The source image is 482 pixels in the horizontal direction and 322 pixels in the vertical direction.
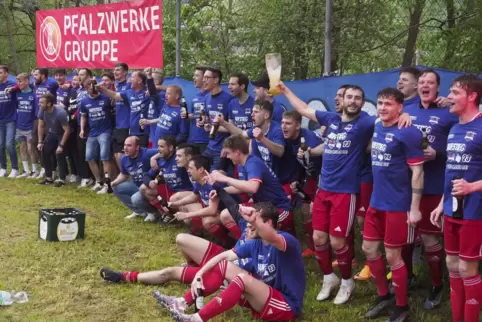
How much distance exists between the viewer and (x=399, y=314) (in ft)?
14.8

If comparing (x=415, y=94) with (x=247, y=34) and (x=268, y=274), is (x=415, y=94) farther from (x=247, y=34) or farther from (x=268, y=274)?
(x=247, y=34)

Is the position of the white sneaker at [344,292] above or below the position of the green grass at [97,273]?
above

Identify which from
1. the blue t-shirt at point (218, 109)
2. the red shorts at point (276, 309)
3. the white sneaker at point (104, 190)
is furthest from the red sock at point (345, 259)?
the white sneaker at point (104, 190)

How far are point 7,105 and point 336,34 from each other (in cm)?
656

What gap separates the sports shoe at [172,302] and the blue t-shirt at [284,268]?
2.23 ft

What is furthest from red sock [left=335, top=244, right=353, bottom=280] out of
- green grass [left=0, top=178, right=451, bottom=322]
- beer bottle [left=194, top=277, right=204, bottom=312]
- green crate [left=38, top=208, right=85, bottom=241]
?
green crate [left=38, top=208, right=85, bottom=241]

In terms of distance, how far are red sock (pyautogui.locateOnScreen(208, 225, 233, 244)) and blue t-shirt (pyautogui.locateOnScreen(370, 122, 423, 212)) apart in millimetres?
2334

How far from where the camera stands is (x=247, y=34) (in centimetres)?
1174

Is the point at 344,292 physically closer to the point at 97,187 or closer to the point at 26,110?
the point at 97,187

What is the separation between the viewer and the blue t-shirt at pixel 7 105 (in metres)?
10.9

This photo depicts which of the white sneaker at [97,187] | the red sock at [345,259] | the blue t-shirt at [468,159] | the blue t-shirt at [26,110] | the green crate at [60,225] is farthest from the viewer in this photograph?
the blue t-shirt at [26,110]

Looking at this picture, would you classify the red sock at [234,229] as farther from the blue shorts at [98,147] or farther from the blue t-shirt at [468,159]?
the blue shorts at [98,147]

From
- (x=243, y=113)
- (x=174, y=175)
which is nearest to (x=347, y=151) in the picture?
(x=243, y=113)

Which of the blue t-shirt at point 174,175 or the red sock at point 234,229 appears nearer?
the red sock at point 234,229
